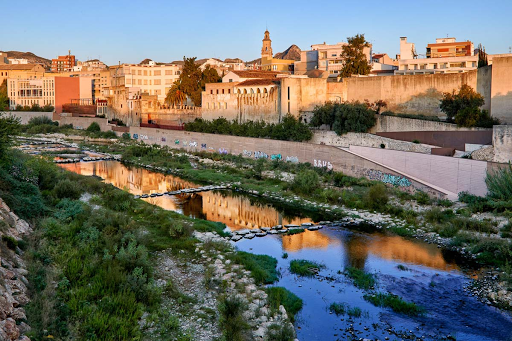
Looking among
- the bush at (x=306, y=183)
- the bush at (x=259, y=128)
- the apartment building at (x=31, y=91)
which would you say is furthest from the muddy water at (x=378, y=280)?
the apartment building at (x=31, y=91)

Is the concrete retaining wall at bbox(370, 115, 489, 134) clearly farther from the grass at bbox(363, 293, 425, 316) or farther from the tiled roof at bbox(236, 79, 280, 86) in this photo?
the grass at bbox(363, 293, 425, 316)

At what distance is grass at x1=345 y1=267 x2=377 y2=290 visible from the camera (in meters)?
8.84

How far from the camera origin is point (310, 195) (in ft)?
52.5

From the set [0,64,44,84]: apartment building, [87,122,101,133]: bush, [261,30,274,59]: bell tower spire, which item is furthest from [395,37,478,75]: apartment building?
[0,64,44,84]: apartment building

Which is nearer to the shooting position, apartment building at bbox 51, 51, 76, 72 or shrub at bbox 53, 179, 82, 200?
shrub at bbox 53, 179, 82, 200

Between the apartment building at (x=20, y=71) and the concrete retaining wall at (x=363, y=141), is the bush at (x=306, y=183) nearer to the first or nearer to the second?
the concrete retaining wall at (x=363, y=141)

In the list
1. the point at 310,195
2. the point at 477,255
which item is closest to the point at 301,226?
the point at 310,195

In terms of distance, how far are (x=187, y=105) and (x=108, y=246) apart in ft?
85.5

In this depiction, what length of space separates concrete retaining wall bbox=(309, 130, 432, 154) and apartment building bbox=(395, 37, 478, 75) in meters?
8.96

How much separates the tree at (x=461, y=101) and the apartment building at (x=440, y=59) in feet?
25.7

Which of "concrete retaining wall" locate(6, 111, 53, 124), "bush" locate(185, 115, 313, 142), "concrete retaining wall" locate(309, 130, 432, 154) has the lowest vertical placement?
"concrete retaining wall" locate(309, 130, 432, 154)

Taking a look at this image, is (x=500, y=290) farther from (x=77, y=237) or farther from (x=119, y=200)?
(x=119, y=200)

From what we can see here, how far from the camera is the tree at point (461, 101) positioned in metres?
18.2

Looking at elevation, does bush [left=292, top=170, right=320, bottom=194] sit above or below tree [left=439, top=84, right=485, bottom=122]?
below
